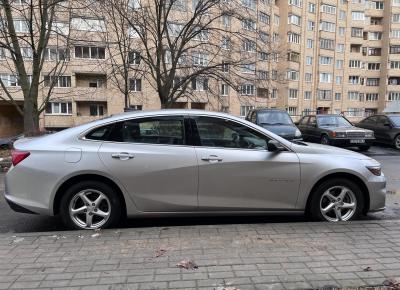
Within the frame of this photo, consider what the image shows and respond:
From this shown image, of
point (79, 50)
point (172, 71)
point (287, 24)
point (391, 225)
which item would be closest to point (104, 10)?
point (172, 71)

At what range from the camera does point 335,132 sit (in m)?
15.0

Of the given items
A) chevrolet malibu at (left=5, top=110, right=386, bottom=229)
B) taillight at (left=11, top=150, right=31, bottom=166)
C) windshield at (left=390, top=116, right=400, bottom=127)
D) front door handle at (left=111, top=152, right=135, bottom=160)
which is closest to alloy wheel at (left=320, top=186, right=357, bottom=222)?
chevrolet malibu at (left=5, top=110, right=386, bottom=229)

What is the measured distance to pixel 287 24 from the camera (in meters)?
59.2

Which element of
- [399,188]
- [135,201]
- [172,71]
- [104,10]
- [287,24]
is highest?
[287,24]

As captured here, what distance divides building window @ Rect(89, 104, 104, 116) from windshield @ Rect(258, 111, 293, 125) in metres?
34.2

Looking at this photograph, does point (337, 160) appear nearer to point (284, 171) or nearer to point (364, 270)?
point (284, 171)

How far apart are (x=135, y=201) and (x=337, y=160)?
2.66 m

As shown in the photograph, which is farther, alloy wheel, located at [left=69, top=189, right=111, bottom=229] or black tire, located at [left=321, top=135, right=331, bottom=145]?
black tire, located at [left=321, top=135, right=331, bottom=145]

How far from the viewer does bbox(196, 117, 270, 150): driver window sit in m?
4.94

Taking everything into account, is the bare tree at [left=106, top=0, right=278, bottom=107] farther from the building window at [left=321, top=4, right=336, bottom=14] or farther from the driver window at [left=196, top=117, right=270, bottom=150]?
the building window at [left=321, top=4, right=336, bottom=14]

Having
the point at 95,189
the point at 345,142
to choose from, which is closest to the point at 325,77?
the point at 345,142

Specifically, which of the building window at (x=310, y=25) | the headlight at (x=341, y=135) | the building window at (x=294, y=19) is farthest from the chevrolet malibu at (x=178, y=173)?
the building window at (x=310, y=25)

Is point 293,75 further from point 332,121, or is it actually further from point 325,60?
point 332,121

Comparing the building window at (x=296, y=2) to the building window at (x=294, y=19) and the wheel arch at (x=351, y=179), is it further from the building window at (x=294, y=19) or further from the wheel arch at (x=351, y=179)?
the wheel arch at (x=351, y=179)
